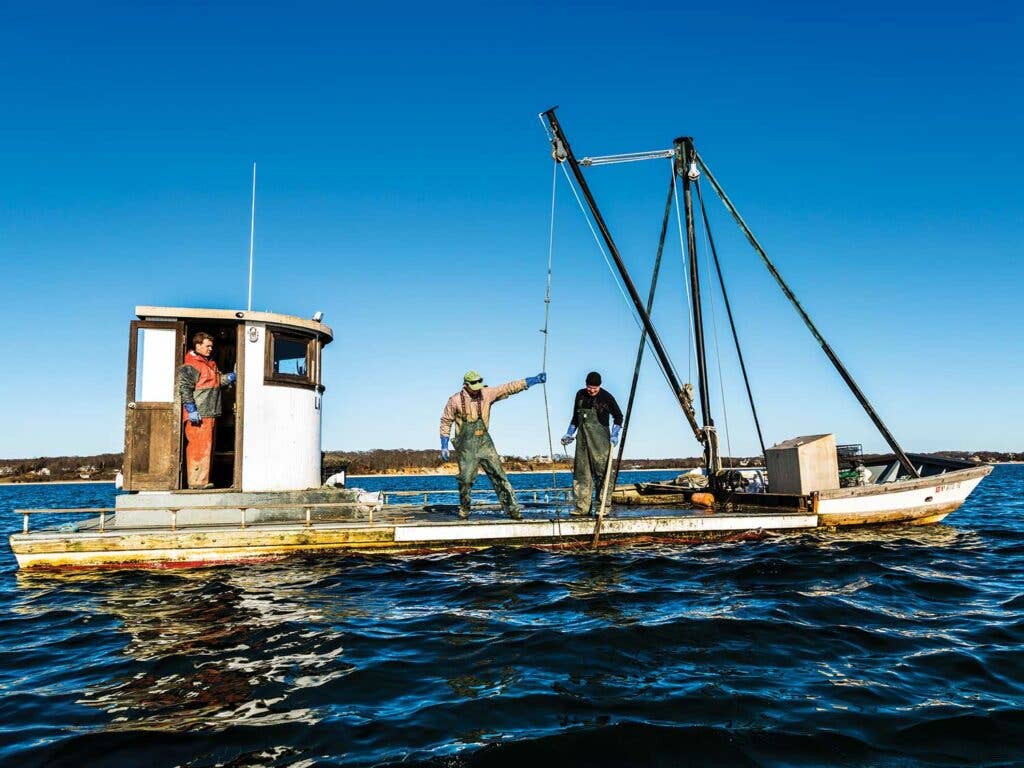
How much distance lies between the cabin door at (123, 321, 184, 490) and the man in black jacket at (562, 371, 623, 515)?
720 centimetres

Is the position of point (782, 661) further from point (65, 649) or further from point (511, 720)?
point (65, 649)

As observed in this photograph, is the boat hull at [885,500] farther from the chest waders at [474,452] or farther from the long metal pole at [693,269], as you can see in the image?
the chest waders at [474,452]

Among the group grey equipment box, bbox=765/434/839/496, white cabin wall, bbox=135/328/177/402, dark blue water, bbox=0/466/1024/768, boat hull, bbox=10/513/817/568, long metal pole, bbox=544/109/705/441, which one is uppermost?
long metal pole, bbox=544/109/705/441

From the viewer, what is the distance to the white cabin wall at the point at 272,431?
1201cm

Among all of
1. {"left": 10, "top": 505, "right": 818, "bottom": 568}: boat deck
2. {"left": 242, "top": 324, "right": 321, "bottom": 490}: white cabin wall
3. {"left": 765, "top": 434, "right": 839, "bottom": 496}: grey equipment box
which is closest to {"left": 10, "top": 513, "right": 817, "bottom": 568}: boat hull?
{"left": 10, "top": 505, "right": 818, "bottom": 568}: boat deck

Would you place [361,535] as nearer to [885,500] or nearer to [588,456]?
[588,456]

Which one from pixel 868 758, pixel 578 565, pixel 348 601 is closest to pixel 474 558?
pixel 578 565

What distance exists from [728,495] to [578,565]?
5.88 metres

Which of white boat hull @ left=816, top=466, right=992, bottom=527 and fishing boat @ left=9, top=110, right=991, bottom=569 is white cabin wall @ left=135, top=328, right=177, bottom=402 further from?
white boat hull @ left=816, top=466, right=992, bottom=527

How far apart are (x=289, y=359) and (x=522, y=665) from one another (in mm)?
9002

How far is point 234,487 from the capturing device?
39.2ft

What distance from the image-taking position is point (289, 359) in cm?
1298

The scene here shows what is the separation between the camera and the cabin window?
1226 centimetres

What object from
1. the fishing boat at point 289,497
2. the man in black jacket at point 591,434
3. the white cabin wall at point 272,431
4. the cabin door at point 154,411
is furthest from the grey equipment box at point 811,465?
the cabin door at point 154,411
